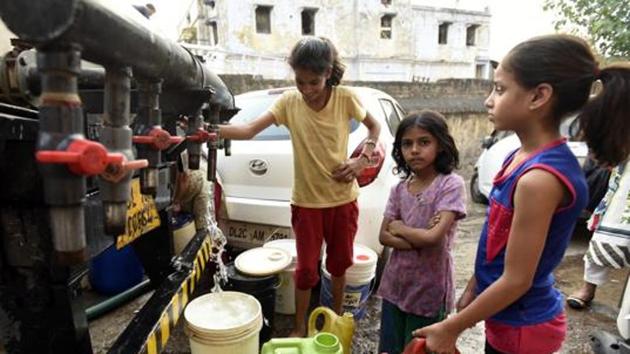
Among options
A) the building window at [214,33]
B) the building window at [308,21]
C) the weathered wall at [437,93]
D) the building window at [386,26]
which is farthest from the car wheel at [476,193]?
the building window at [386,26]

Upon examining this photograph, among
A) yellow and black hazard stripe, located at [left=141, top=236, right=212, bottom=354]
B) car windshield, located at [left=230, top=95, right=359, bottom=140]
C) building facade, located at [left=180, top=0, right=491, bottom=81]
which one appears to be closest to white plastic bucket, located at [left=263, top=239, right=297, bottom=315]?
yellow and black hazard stripe, located at [left=141, top=236, right=212, bottom=354]

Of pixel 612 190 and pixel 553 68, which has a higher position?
pixel 553 68

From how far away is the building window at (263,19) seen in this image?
2375cm

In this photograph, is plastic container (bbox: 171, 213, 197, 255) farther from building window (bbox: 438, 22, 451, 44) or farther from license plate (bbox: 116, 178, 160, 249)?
building window (bbox: 438, 22, 451, 44)

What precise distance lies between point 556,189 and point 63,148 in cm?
123

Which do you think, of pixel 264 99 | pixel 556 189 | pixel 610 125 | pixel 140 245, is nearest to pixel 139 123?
pixel 556 189

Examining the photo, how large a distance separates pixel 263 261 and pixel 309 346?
0.90 metres

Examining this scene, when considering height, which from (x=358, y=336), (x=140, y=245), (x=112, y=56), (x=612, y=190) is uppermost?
(x=112, y=56)

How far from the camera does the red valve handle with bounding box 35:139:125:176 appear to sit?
0.63m

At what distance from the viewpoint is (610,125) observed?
1210mm

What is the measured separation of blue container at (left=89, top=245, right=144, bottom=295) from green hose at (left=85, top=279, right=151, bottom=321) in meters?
0.08

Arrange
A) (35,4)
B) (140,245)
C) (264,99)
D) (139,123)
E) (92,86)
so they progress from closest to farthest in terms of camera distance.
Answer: (35,4) → (139,123) → (92,86) → (140,245) → (264,99)

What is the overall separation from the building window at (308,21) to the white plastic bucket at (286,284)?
966 inches

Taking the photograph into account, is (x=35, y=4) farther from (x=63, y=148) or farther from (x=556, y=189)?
(x=556, y=189)
